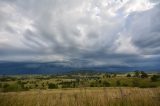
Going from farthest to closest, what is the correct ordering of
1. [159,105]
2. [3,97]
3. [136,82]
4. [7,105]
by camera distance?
1. [136,82]
2. [3,97]
3. [7,105]
4. [159,105]

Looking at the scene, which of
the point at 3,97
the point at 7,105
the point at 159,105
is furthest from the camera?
the point at 3,97

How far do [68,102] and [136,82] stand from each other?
69805mm

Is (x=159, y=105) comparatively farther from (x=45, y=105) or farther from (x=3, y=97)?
(x=3, y=97)

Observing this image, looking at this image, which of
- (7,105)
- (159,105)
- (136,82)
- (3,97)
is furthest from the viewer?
(136,82)

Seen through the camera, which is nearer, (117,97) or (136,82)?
(117,97)

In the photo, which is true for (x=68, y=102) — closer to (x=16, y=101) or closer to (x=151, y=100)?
(x=16, y=101)

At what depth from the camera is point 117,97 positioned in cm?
1255

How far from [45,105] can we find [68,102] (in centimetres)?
105

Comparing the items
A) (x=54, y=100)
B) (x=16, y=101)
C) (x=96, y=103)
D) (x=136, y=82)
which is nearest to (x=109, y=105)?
(x=96, y=103)

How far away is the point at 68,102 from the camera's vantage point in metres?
12.2

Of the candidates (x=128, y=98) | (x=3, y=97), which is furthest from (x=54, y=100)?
(x=128, y=98)

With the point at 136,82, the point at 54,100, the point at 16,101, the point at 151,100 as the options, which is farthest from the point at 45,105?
the point at 136,82

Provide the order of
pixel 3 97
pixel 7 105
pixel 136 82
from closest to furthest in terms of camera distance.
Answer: pixel 7 105 < pixel 3 97 < pixel 136 82

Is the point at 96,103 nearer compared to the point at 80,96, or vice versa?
the point at 96,103
